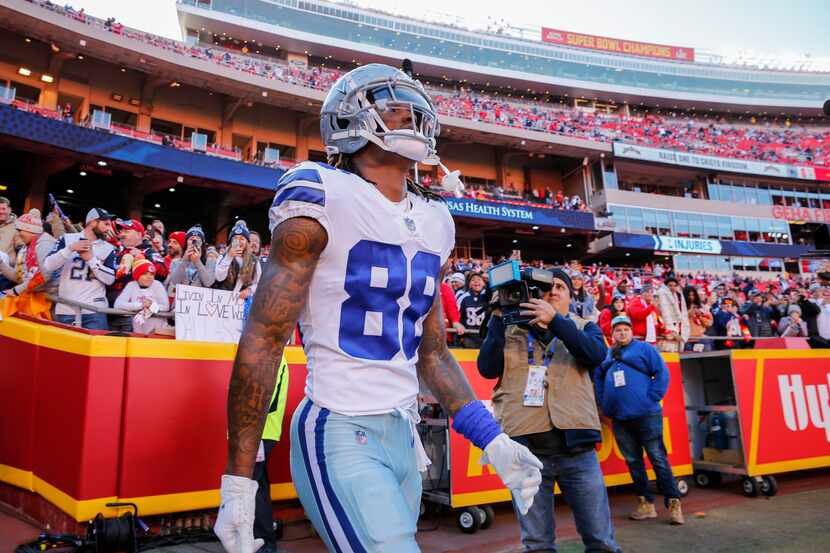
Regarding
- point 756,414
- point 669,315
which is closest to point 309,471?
point 756,414

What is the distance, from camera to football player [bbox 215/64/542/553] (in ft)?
4.86

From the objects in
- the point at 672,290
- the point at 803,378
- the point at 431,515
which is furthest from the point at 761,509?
the point at 672,290

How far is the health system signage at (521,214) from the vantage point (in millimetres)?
28141

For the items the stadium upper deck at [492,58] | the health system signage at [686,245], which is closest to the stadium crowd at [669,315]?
the health system signage at [686,245]

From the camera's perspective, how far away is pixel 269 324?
156cm

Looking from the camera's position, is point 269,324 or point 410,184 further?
point 410,184

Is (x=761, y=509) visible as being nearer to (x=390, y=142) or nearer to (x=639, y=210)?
(x=390, y=142)

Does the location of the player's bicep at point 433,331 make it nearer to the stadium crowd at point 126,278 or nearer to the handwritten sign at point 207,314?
the stadium crowd at point 126,278

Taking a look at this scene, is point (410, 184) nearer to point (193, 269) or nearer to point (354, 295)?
point (354, 295)

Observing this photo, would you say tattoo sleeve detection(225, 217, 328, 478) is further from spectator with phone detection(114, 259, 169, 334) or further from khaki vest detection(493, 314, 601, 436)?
spectator with phone detection(114, 259, 169, 334)

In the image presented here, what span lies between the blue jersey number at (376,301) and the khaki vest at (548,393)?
6.60 ft

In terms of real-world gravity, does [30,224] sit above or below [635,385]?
above

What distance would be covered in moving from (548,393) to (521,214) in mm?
27090

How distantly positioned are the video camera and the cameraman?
5cm
